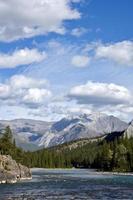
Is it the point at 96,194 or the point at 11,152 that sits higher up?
the point at 11,152

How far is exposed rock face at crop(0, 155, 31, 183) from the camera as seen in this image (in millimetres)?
139125

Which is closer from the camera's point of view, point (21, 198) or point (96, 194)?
point (21, 198)

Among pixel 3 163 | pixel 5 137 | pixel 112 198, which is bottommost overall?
pixel 112 198

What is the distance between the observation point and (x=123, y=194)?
9200 centimetres

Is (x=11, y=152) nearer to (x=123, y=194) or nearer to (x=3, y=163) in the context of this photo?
(x=3, y=163)

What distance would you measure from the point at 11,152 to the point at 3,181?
6198 cm

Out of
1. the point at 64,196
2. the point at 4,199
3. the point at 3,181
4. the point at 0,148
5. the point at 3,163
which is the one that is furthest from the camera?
the point at 0,148

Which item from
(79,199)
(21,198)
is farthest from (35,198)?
(79,199)

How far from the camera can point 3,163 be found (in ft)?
492

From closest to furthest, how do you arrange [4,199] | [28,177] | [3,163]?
1. [4,199]
2. [3,163]
3. [28,177]

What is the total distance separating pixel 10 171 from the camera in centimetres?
14888

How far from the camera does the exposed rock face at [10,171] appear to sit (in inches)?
5477

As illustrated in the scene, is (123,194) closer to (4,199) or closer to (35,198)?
(35,198)

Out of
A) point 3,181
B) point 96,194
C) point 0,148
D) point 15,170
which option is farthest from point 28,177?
point 96,194
